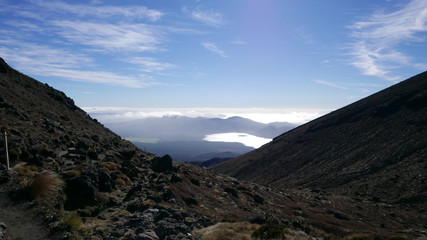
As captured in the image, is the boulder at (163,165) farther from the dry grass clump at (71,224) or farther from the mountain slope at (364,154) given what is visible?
the mountain slope at (364,154)

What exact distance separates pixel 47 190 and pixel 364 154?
77.9 meters

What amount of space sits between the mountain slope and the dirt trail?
5763cm

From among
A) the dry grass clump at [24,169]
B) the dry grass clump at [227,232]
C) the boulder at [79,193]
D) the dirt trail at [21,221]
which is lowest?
the dry grass clump at [227,232]

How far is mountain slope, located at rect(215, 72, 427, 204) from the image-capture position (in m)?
56.7

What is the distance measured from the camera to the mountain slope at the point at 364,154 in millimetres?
56688

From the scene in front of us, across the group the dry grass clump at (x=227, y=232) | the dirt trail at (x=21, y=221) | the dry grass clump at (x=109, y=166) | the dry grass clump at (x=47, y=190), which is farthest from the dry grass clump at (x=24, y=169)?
the dry grass clump at (x=227, y=232)

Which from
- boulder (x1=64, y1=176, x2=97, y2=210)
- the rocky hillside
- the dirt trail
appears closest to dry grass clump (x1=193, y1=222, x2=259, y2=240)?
the rocky hillside

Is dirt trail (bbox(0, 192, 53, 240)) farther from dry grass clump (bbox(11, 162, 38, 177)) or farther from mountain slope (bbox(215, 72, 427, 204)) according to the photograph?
mountain slope (bbox(215, 72, 427, 204))

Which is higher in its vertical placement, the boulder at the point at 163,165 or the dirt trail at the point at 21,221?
the boulder at the point at 163,165

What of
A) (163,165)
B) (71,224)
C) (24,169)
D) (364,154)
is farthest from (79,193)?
(364,154)

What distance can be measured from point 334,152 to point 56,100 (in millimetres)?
77739

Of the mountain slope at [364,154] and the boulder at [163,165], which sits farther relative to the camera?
the mountain slope at [364,154]

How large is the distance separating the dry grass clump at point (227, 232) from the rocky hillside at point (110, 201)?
5 cm

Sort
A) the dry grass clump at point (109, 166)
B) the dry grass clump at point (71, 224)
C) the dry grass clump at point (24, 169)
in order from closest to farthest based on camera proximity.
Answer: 1. the dry grass clump at point (71, 224)
2. the dry grass clump at point (24, 169)
3. the dry grass clump at point (109, 166)
